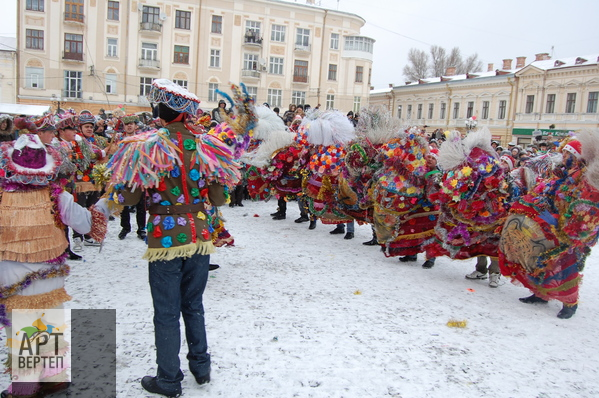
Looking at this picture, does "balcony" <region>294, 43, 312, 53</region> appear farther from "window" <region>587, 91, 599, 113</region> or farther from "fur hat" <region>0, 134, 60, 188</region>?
"fur hat" <region>0, 134, 60, 188</region>

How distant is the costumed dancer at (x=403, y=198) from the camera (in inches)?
243

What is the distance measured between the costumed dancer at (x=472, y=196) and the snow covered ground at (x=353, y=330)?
0.56 meters

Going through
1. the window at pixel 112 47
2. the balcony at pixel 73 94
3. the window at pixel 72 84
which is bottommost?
the balcony at pixel 73 94

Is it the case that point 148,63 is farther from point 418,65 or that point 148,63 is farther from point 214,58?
point 418,65

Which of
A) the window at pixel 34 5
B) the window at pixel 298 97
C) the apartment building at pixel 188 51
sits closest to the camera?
the window at pixel 34 5

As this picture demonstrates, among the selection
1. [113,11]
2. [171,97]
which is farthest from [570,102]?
[171,97]

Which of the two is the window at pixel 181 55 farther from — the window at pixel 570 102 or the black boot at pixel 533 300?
the black boot at pixel 533 300

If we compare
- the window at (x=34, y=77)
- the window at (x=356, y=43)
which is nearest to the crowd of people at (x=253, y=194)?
the window at (x=34, y=77)

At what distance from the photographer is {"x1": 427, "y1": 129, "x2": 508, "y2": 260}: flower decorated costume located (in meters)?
5.40

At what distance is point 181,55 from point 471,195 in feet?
104

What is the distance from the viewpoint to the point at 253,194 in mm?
9031

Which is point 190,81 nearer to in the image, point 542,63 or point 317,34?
point 317,34

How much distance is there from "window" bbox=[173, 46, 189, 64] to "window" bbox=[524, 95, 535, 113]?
26311mm

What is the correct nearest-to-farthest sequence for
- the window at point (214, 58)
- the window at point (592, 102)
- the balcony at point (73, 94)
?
the window at point (592, 102), the balcony at point (73, 94), the window at point (214, 58)
